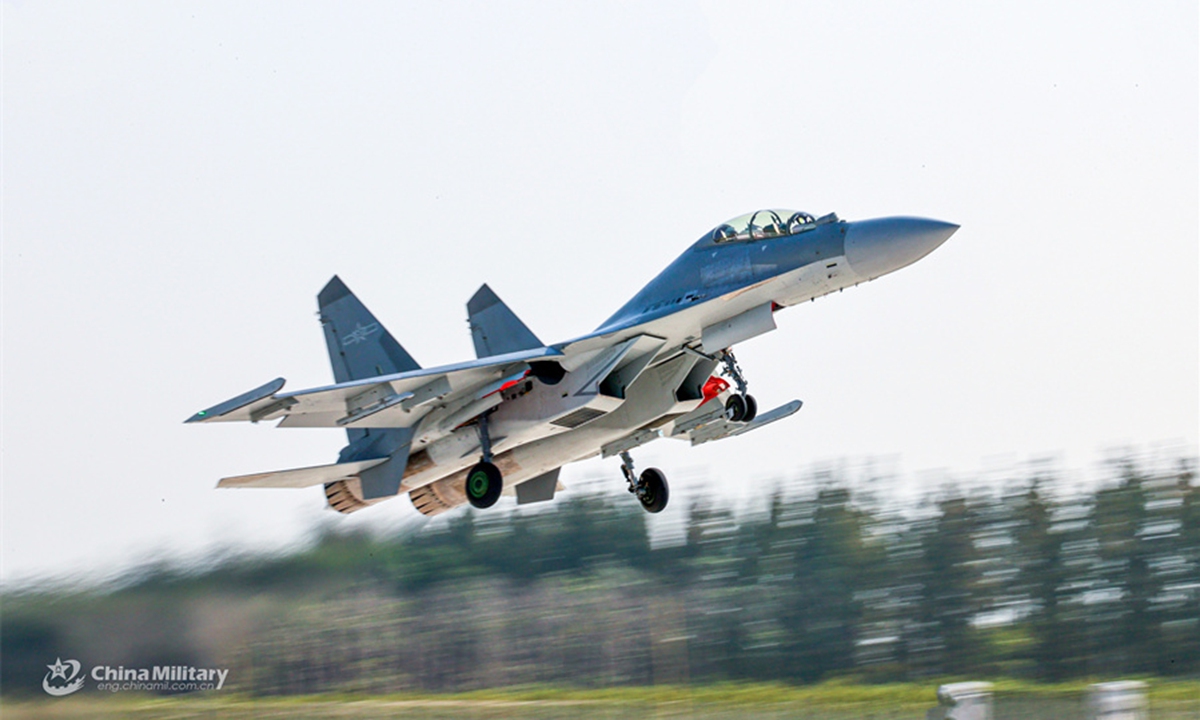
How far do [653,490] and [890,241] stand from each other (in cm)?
483

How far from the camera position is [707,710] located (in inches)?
846

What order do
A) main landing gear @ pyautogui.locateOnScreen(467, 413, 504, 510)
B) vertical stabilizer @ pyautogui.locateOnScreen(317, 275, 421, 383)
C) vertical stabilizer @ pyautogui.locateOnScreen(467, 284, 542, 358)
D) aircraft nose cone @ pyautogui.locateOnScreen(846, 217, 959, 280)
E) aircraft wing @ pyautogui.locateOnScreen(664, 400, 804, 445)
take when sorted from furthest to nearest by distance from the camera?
vertical stabilizer @ pyautogui.locateOnScreen(317, 275, 421, 383) → vertical stabilizer @ pyautogui.locateOnScreen(467, 284, 542, 358) → aircraft wing @ pyautogui.locateOnScreen(664, 400, 804, 445) → main landing gear @ pyautogui.locateOnScreen(467, 413, 504, 510) → aircraft nose cone @ pyautogui.locateOnScreen(846, 217, 959, 280)

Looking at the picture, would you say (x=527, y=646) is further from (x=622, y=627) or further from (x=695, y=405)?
(x=695, y=405)

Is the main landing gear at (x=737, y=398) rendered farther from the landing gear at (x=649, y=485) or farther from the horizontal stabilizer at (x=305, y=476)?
the horizontal stabilizer at (x=305, y=476)

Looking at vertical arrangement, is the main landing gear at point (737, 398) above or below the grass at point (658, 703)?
above

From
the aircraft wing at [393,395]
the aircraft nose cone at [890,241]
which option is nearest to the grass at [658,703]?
the aircraft wing at [393,395]

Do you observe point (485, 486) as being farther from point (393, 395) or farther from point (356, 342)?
point (356, 342)

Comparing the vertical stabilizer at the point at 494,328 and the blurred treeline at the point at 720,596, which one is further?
the blurred treeline at the point at 720,596

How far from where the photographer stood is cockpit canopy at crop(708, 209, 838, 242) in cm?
1187

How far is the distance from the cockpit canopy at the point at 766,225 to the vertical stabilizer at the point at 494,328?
3.40 metres

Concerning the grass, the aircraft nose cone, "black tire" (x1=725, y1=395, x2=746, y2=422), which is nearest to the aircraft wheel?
"black tire" (x1=725, y1=395, x2=746, y2=422)

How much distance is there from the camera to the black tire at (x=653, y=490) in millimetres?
14805

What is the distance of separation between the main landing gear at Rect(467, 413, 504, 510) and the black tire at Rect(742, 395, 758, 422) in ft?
8.93

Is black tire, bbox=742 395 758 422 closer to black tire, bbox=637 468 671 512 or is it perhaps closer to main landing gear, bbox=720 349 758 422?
main landing gear, bbox=720 349 758 422
